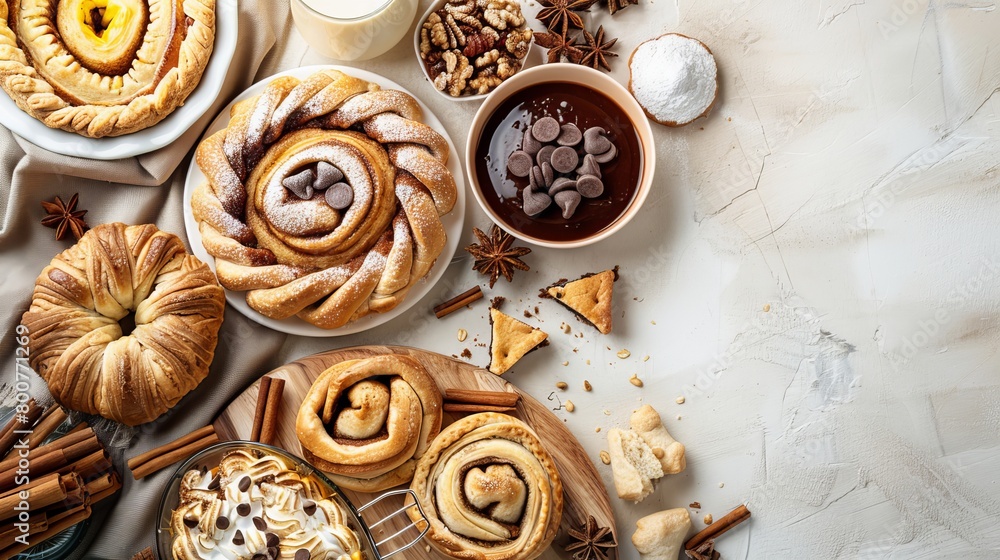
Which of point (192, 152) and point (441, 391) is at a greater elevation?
point (192, 152)

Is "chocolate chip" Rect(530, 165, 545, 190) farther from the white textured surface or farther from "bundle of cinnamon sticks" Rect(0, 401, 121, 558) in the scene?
"bundle of cinnamon sticks" Rect(0, 401, 121, 558)

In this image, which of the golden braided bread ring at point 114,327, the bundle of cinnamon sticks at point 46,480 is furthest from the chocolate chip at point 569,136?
the bundle of cinnamon sticks at point 46,480

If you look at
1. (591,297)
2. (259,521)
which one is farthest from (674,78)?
(259,521)

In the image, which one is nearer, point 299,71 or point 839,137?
point 299,71

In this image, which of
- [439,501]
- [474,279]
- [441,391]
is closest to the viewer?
[439,501]

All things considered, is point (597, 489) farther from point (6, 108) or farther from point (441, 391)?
point (6, 108)

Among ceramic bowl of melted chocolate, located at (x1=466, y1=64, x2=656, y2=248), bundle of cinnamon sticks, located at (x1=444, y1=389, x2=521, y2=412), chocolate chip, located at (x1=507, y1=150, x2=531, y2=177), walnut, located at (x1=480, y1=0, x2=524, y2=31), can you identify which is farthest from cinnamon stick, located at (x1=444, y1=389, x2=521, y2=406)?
walnut, located at (x1=480, y1=0, x2=524, y2=31)

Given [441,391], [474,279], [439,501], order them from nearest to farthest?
[439,501]
[441,391]
[474,279]

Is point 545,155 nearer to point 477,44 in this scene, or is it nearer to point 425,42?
point 477,44

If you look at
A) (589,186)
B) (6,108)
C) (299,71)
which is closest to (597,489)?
(589,186)
